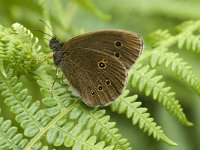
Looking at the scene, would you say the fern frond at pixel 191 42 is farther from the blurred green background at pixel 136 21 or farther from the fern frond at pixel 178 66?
the blurred green background at pixel 136 21

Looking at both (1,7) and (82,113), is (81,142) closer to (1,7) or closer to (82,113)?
(82,113)

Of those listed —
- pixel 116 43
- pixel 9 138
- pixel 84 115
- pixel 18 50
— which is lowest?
pixel 9 138

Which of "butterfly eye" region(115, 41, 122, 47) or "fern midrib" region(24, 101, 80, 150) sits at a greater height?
"butterfly eye" region(115, 41, 122, 47)

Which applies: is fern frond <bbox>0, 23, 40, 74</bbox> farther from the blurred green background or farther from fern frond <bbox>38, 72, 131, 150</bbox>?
the blurred green background

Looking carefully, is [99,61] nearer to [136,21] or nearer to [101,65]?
[101,65]

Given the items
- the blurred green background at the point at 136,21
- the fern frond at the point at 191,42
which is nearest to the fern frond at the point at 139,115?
the fern frond at the point at 191,42

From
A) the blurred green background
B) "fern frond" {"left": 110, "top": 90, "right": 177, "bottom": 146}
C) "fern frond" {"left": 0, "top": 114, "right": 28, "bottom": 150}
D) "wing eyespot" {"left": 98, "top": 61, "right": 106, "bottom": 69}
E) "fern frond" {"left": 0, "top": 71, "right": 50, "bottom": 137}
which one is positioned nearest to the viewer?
"fern frond" {"left": 0, "top": 114, "right": 28, "bottom": 150}

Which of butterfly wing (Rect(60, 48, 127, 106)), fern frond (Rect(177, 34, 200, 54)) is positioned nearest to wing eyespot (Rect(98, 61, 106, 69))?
butterfly wing (Rect(60, 48, 127, 106))

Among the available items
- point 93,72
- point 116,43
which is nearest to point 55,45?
point 93,72
